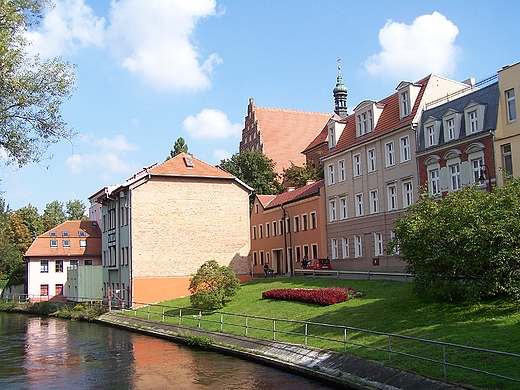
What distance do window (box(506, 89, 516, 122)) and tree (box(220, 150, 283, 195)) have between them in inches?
1641

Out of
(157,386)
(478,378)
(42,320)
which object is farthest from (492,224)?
(42,320)

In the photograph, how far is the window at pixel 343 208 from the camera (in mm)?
45000

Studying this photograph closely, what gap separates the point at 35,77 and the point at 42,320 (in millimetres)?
37552

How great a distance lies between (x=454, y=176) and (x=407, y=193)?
15.5 feet

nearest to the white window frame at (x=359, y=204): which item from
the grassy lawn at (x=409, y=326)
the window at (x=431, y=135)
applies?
the window at (x=431, y=135)

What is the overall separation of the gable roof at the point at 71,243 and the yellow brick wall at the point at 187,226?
2574cm

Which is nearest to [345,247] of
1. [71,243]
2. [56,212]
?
[71,243]

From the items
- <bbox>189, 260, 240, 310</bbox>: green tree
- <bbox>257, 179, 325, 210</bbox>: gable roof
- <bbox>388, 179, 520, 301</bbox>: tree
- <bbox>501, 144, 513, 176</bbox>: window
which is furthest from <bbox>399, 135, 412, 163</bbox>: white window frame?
<bbox>388, 179, 520, 301</bbox>: tree

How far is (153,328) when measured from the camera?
3192cm

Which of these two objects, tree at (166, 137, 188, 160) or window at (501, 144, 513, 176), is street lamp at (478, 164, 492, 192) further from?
tree at (166, 137, 188, 160)

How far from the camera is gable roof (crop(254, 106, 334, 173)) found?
84.6 m

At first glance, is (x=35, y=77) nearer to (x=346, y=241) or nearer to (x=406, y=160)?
(x=406, y=160)

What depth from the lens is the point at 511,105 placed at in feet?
100.0

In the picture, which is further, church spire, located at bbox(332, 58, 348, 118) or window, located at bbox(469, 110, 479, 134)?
church spire, located at bbox(332, 58, 348, 118)
